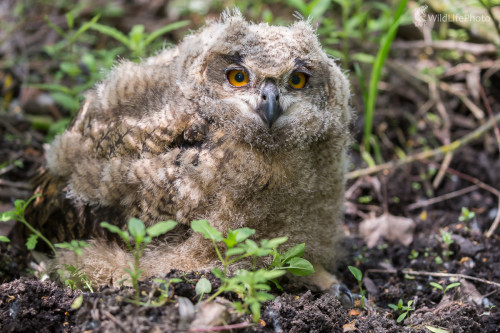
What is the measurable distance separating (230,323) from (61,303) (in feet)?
3.00

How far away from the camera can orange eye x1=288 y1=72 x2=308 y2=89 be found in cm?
278

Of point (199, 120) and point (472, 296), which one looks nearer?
point (199, 120)

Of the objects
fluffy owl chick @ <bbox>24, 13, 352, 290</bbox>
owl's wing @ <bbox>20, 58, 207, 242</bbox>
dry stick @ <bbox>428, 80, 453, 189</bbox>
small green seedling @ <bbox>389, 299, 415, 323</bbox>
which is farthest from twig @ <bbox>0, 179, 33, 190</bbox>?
dry stick @ <bbox>428, 80, 453, 189</bbox>

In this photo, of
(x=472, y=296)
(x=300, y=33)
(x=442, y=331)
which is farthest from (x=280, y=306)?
(x=300, y=33)

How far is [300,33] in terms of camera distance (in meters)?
2.86

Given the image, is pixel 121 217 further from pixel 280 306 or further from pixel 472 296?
pixel 472 296

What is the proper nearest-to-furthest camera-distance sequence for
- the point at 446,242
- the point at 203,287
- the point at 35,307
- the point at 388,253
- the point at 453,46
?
the point at 203,287 → the point at 35,307 → the point at 446,242 → the point at 388,253 → the point at 453,46

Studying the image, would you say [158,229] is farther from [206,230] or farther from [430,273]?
[430,273]

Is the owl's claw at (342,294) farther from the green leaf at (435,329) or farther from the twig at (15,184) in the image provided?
the twig at (15,184)

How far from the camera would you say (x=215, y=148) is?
2.69m

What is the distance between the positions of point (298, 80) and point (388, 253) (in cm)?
157

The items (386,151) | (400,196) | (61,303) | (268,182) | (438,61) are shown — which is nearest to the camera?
(61,303)

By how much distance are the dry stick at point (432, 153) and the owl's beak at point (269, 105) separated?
182cm

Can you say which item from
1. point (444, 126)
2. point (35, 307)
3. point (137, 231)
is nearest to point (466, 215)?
point (444, 126)
